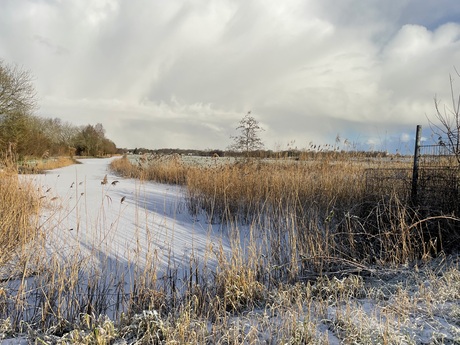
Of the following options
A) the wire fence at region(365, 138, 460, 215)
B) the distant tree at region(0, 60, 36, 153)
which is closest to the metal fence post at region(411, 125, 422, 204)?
the wire fence at region(365, 138, 460, 215)

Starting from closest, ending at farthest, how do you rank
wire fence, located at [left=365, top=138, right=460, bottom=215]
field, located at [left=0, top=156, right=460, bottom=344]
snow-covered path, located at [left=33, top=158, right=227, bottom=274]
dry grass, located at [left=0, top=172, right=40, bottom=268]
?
field, located at [left=0, top=156, right=460, bottom=344] < dry grass, located at [left=0, top=172, right=40, bottom=268] < snow-covered path, located at [left=33, top=158, right=227, bottom=274] < wire fence, located at [left=365, top=138, right=460, bottom=215]

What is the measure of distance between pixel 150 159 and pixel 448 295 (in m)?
13.9

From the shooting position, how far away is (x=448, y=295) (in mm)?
2236

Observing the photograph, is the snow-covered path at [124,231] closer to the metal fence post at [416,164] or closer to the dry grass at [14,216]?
the dry grass at [14,216]

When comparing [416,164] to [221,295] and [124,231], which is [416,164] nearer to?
[221,295]

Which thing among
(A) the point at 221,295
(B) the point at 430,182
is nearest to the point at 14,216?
(A) the point at 221,295

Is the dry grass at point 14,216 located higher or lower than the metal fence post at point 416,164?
lower

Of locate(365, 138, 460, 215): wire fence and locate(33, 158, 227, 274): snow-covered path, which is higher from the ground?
locate(365, 138, 460, 215): wire fence

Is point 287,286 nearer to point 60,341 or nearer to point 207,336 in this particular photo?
point 207,336

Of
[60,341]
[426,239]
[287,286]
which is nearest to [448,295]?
[287,286]

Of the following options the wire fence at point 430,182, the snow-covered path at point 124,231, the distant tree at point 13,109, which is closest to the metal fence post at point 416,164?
the wire fence at point 430,182

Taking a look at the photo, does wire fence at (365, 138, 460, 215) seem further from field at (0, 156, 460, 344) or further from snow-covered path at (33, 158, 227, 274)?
snow-covered path at (33, 158, 227, 274)

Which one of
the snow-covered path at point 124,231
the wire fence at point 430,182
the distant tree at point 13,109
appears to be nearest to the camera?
the snow-covered path at point 124,231

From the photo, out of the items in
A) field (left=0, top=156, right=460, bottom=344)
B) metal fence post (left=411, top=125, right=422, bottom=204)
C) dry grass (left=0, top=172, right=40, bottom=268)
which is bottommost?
field (left=0, top=156, right=460, bottom=344)
